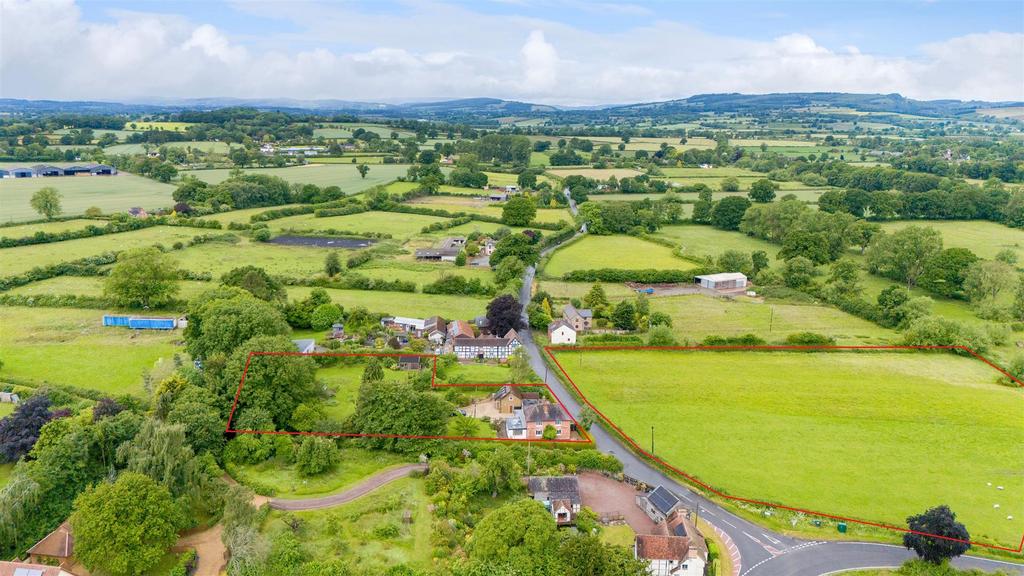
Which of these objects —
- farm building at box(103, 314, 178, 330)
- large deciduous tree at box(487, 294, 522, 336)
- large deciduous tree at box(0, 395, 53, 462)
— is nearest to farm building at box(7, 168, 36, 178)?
farm building at box(103, 314, 178, 330)

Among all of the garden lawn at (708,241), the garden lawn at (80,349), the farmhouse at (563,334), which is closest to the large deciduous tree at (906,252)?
the garden lawn at (708,241)

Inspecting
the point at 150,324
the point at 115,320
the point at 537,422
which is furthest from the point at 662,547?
the point at 115,320

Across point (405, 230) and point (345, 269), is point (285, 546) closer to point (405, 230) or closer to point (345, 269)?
point (345, 269)

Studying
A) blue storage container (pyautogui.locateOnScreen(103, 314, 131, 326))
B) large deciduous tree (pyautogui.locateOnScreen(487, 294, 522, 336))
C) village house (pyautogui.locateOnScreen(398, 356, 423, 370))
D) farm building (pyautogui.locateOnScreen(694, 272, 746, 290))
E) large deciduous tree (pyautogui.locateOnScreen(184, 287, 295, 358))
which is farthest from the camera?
farm building (pyautogui.locateOnScreen(694, 272, 746, 290))

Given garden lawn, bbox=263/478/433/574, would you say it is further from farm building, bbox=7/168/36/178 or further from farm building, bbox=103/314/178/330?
farm building, bbox=7/168/36/178

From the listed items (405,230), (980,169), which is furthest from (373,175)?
(980,169)

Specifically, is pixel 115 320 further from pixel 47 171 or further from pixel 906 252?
pixel 47 171
